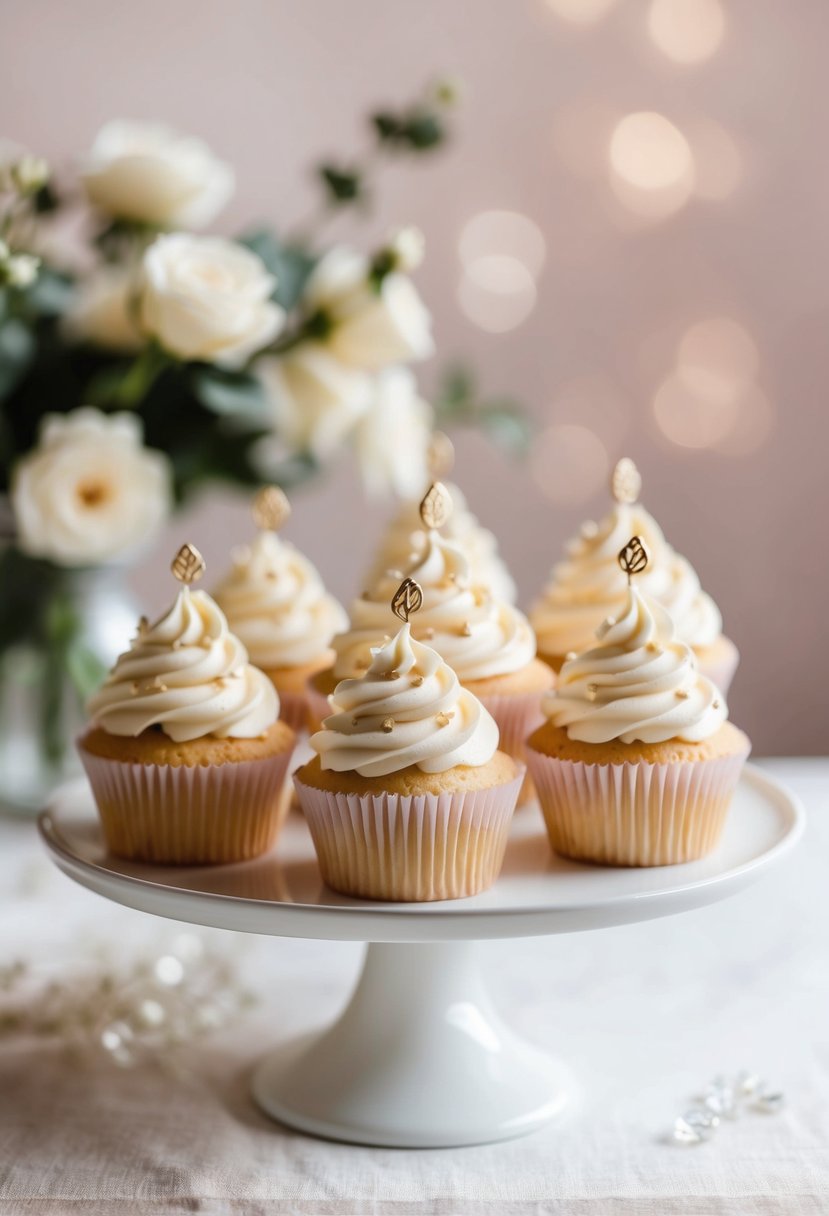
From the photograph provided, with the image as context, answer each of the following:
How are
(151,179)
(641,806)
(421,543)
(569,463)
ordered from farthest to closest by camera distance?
(569,463), (151,179), (421,543), (641,806)

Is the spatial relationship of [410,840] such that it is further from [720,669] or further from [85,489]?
[85,489]

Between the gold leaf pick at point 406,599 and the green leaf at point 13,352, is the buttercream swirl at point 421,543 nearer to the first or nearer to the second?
the gold leaf pick at point 406,599

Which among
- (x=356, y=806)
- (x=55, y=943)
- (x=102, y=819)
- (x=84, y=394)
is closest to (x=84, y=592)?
(x=84, y=394)

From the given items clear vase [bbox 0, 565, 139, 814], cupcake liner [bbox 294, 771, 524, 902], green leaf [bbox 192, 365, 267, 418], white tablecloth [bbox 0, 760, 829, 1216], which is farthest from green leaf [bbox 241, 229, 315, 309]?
cupcake liner [bbox 294, 771, 524, 902]

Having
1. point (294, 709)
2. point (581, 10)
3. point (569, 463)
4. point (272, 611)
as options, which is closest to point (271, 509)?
point (272, 611)

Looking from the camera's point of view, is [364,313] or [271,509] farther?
[364,313]

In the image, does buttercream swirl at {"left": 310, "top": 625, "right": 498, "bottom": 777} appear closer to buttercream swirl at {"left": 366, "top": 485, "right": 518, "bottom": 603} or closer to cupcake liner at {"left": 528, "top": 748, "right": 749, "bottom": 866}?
cupcake liner at {"left": 528, "top": 748, "right": 749, "bottom": 866}

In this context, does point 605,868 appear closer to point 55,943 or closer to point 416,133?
point 55,943
